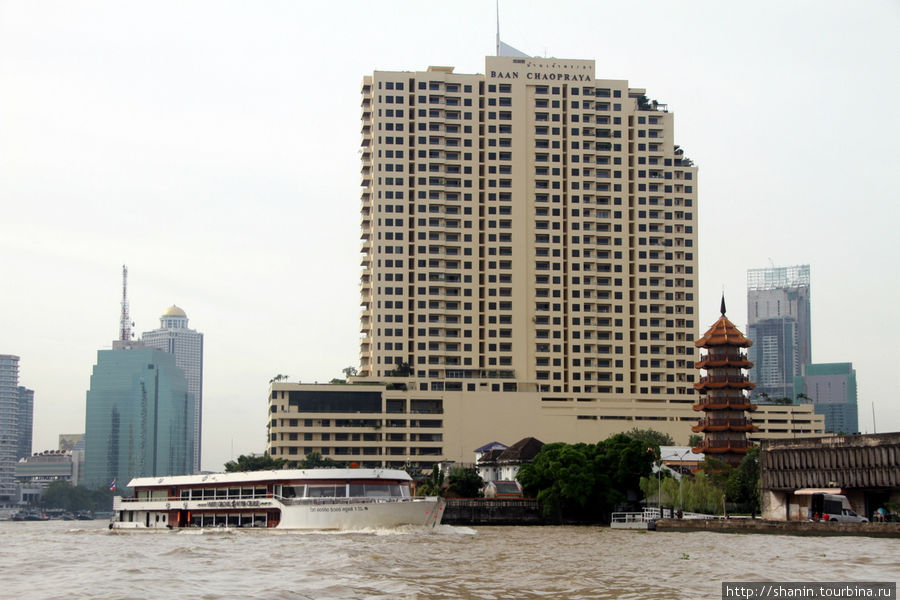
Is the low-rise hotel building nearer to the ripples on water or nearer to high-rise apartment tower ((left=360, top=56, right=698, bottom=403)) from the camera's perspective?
high-rise apartment tower ((left=360, top=56, right=698, bottom=403))

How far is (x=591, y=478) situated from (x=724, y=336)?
94.4ft

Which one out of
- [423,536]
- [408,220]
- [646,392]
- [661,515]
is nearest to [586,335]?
[646,392]

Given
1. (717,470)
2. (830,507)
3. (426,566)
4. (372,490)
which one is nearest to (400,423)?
(717,470)

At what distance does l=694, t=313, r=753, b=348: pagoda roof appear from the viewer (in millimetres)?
121562

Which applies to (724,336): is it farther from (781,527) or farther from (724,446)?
(781,527)

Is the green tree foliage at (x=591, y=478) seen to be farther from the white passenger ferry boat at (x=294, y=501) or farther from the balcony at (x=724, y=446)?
the white passenger ferry boat at (x=294, y=501)

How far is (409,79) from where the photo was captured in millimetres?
161875

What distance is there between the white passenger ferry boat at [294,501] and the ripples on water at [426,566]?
4601 millimetres

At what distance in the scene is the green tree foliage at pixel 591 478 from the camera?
330ft

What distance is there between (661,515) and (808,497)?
10528mm

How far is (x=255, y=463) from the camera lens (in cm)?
13988

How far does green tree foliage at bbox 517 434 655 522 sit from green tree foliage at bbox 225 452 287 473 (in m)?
41.8

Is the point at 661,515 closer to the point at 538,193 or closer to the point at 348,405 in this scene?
the point at 348,405

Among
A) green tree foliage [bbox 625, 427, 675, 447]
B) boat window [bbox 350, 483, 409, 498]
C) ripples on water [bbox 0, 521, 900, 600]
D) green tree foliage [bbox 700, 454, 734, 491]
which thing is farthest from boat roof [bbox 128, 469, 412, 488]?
green tree foliage [bbox 625, 427, 675, 447]
